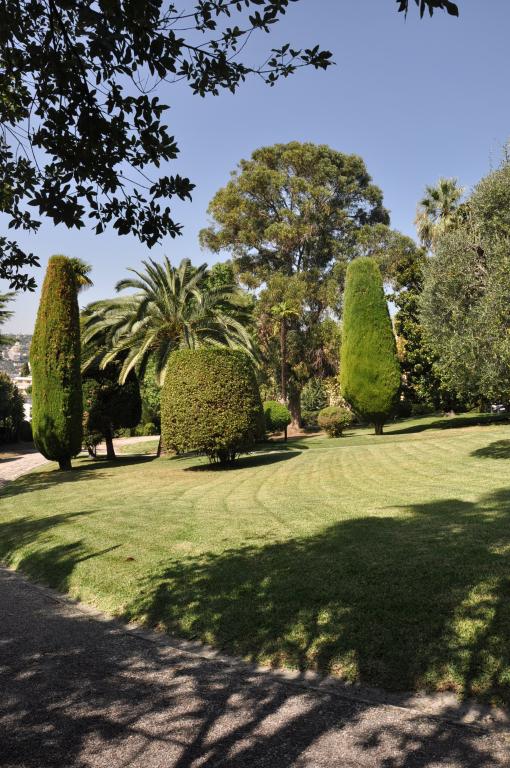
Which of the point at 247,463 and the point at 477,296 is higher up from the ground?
the point at 477,296

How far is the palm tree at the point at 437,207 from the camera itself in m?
36.1

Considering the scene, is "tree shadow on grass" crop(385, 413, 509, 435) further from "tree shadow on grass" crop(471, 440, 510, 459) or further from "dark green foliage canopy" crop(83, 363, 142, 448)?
"dark green foliage canopy" crop(83, 363, 142, 448)

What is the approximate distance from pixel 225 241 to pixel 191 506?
34.5 metres

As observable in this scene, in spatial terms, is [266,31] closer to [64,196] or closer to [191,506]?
[64,196]

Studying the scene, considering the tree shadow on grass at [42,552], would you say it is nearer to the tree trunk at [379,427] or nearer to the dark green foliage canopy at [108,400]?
the dark green foliage canopy at [108,400]

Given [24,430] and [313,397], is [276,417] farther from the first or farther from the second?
[24,430]

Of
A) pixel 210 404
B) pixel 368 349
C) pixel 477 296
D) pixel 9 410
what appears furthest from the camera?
pixel 9 410

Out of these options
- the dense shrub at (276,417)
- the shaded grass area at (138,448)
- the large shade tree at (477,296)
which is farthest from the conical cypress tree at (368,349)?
the shaded grass area at (138,448)

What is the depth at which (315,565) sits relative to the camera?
6.43m

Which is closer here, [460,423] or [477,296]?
[477,296]

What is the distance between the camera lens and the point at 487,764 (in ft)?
9.93

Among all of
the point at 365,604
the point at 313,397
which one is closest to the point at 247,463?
the point at 365,604

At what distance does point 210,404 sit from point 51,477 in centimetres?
716

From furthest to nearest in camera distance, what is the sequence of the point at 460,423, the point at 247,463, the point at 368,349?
the point at 460,423
the point at 368,349
the point at 247,463
